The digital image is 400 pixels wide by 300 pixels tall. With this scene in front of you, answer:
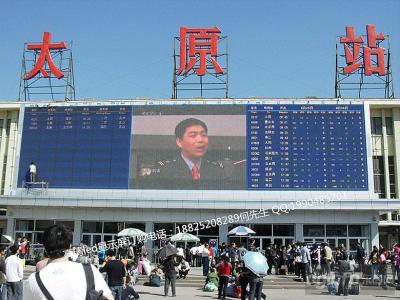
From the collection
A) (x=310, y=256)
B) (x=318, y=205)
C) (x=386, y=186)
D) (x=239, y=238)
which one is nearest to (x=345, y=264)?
(x=310, y=256)

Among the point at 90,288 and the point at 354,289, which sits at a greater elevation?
the point at 90,288

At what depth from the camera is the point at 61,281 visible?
2787 mm

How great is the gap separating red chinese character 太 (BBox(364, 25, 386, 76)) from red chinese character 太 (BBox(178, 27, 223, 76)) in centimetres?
887

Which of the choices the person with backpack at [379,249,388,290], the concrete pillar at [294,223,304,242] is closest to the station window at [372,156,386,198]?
the concrete pillar at [294,223,304,242]

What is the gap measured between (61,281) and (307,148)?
926 inches

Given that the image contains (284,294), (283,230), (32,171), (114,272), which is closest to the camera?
(114,272)

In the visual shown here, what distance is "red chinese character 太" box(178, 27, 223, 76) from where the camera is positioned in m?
28.2

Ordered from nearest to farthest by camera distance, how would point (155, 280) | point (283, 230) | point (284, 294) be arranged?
point (284, 294) → point (155, 280) → point (283, 230)

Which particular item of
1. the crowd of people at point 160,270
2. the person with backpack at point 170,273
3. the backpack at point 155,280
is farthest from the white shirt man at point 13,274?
the backpack at point 155,280

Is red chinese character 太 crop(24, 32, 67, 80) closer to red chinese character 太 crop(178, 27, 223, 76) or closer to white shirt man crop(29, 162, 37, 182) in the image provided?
white shirt man crop(29, 162, 37, 182)

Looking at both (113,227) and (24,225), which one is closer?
(113,227)

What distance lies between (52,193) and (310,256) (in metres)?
14.8

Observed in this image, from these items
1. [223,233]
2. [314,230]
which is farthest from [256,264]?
[314,230]

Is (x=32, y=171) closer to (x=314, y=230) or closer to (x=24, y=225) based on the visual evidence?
(x=24, y=225)
